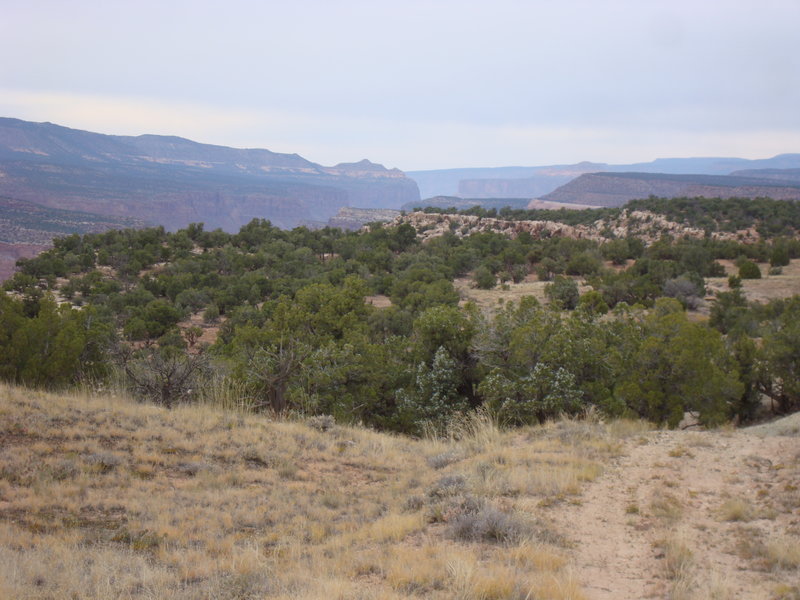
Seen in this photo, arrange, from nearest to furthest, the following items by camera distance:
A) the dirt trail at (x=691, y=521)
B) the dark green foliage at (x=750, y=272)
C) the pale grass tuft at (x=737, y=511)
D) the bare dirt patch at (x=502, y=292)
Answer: the dirt trail at (x=691, y=521) < the pale grass tuft at (x=737, y=511) < the bare dirt patch at (x=502, y=292) < the dark green foliage at (x=750, y=272)

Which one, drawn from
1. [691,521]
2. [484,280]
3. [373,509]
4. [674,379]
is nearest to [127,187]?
[484,280]

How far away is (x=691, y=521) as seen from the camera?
5703 mm

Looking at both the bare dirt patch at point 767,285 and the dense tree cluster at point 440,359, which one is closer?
the dense tree cluster at point 440,359

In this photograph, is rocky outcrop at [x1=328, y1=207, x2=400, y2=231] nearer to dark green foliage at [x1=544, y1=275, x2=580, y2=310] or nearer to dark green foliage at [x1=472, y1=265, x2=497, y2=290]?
dark green foliage at [x1=472, y1=265, x2=497, y2=290]

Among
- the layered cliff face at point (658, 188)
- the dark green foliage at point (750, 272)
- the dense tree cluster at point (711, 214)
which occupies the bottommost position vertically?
the dark green foliage at point (750, 272)

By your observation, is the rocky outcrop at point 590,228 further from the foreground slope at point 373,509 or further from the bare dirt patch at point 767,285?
the foreground slope at point 373,509

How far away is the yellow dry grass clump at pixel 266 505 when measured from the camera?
14.2 feet

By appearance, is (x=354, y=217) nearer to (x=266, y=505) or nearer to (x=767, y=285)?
(x=767, y=285)

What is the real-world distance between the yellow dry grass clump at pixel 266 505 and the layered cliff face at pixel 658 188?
9455cm

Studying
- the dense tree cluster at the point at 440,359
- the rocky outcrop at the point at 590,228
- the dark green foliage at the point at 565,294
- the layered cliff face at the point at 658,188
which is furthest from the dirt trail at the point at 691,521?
the layered cliff face at the point at 658,188

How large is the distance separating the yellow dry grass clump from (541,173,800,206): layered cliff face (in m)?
94.6

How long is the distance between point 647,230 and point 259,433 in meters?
51.8

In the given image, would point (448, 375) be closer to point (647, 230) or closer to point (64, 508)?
point (64, 508)

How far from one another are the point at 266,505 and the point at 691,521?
437 cm
